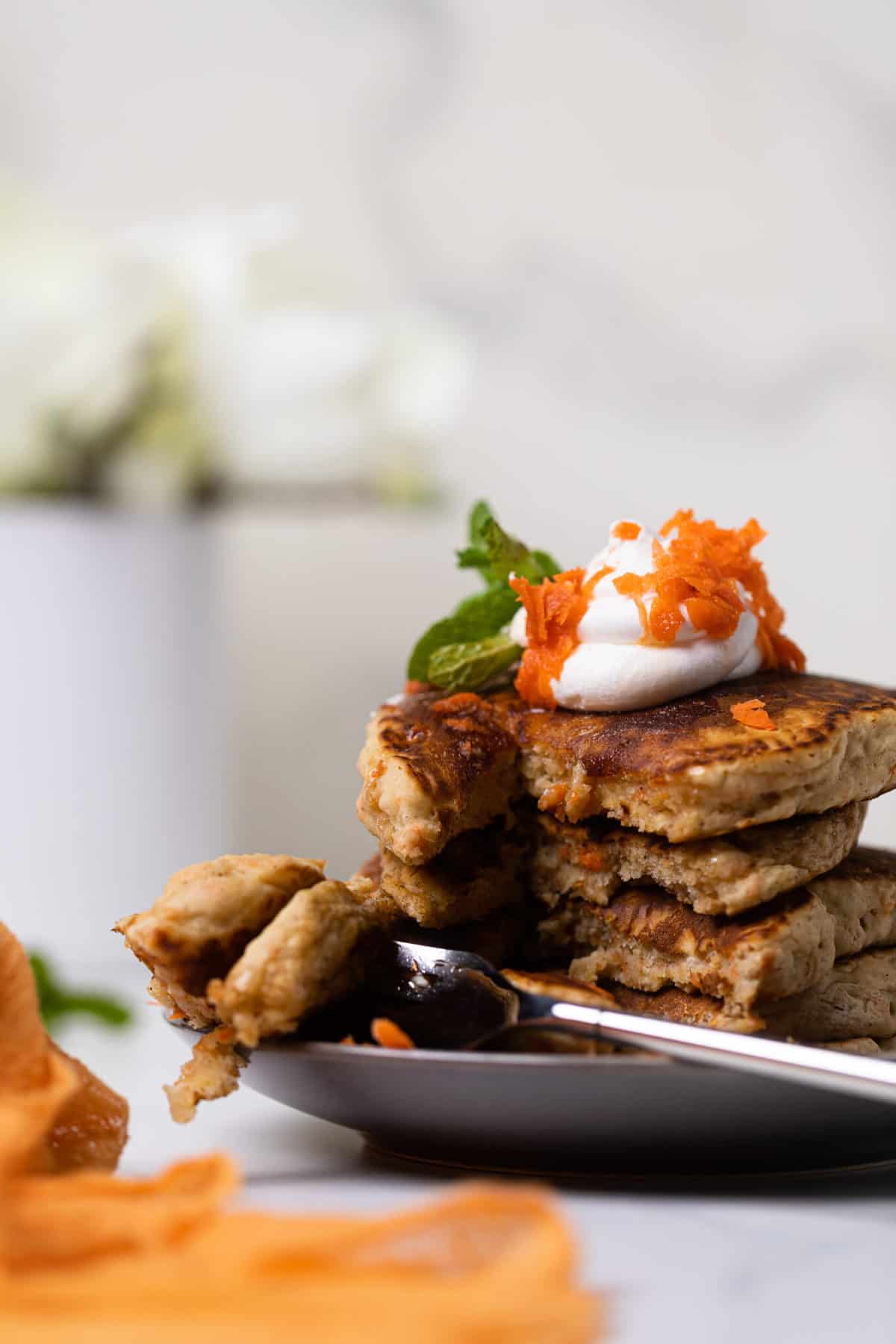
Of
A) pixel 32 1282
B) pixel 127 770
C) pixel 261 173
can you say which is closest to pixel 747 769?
pixel 32 1282

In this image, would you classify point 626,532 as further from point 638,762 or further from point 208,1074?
point 208,1074

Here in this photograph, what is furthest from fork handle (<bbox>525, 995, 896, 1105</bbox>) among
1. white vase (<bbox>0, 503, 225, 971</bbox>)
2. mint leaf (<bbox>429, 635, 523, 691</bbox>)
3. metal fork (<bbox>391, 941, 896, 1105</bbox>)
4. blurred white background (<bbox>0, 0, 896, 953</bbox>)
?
blurred white background (<bbox>0, 0, 896, 953</bbox>)

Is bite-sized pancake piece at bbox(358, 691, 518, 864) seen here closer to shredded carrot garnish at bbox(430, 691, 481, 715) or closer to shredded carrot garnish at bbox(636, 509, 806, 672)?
shredded carrot garnish at bbox(430, 691, 481, 715)

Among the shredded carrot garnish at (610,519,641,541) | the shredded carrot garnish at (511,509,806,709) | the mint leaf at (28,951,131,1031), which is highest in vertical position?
the shredded carrot garnish at (610,519,641,541)

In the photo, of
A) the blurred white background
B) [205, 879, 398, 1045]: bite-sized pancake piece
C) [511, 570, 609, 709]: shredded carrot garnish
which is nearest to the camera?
[205, 879, 398, 1045]: bite-sized pancake piece

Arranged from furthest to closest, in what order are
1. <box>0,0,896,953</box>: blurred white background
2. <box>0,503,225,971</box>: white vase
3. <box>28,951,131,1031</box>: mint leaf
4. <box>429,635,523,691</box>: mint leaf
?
<box>0,0,896,953</box>: blurred white background
<box>0,503,225,971</box>: white vase
<box>28,951,131,1031</box>: mint leaf
<box>429,635,523,691</box>: mint leaf

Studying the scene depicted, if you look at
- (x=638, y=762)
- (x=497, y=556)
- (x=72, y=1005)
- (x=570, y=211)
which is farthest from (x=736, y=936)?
(x=570, y=211)

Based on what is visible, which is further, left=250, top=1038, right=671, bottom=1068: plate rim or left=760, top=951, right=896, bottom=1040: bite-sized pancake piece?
left=760, top=951, right=896, bottom=1040: bite-sized pancake piece
